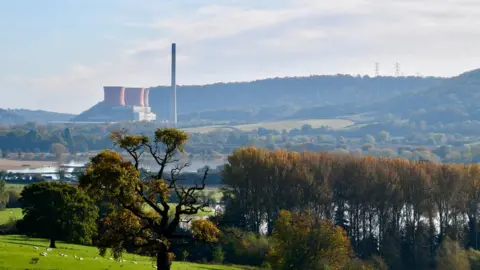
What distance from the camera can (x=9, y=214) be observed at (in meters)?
63.0

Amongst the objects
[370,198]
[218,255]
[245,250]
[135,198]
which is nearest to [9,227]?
[218,255]

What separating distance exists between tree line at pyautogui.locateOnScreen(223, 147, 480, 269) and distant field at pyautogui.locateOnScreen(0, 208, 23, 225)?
44.6 ft

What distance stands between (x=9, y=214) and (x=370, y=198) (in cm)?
2378

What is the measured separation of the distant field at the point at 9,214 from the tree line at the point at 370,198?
13.6 metres

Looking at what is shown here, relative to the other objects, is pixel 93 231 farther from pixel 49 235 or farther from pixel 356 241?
pixel 356 241

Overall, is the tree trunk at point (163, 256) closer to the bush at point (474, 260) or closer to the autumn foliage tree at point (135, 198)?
the autumn foliage tree at point (135, 198)

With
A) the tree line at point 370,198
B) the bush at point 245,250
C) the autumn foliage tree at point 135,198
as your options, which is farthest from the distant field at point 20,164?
the autumn foliage tree at point 135,198

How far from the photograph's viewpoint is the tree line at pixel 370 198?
195ft

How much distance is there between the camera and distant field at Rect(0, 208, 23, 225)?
5868cm

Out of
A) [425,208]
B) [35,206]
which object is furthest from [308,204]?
[35,206]

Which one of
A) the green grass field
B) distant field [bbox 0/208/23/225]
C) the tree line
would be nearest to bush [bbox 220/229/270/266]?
the tree line

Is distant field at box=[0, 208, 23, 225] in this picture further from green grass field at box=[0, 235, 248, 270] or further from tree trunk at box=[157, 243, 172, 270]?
tree trunk at box=[157, 243, 172, 270]

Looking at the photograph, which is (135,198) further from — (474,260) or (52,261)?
(474,260)

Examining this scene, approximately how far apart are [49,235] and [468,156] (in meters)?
120
